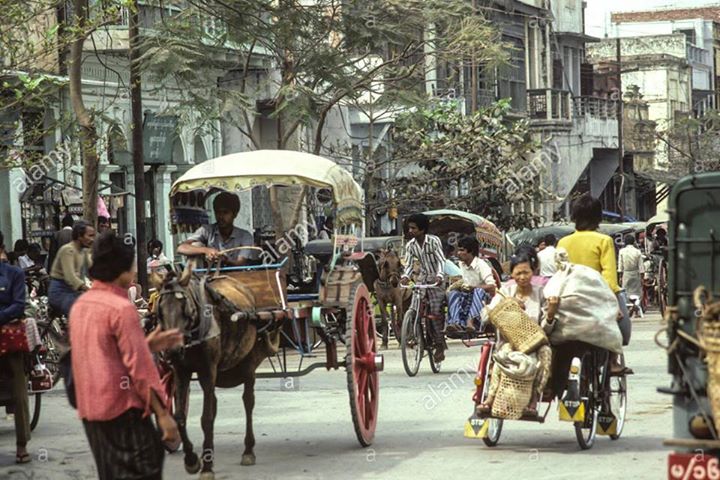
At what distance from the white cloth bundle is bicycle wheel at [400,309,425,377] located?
7119 millimetres

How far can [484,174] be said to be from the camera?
121 ft

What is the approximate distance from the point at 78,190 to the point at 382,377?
35.0ft

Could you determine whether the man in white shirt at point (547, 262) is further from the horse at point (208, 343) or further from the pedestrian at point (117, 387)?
the pedestrian at point (117, 387)

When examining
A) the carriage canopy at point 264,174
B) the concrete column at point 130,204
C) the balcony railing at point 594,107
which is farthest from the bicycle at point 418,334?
the balcony railing at point 594,107

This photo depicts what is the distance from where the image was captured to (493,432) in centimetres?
1251

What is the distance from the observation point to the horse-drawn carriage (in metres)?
11.3

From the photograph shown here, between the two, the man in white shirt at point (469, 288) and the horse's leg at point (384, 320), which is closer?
the man in white shirt at point (469, 288)

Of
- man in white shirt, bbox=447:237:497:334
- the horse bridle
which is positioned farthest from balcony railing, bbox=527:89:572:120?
the horse bridle

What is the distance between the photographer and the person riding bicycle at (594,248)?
500 inches

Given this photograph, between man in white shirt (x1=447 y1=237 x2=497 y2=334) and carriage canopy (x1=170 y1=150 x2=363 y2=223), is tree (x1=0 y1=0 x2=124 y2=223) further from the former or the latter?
man in white shirt (x1=447 y1=237 x2=497 y2=334)

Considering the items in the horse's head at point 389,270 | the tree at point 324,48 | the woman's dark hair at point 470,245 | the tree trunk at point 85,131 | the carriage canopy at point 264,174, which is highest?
the tree at point 324,48

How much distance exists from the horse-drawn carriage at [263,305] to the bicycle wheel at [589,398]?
1.75 metres

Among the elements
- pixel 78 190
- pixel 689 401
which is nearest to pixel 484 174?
pixel 78 190

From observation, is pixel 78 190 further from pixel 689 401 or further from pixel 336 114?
pixel 689 401
